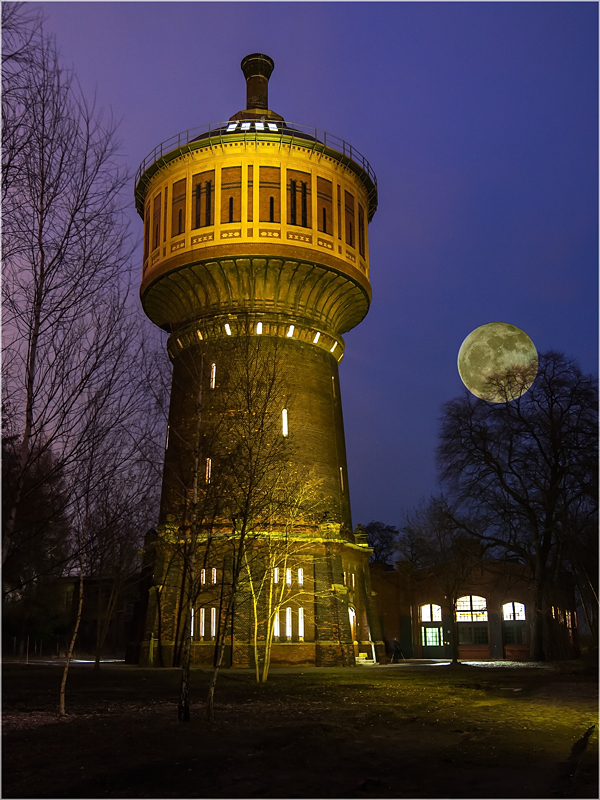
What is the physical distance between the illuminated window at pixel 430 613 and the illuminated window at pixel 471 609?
1.30 meters

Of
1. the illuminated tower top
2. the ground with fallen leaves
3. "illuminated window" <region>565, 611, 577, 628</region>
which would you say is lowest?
the ground with fallen leaves

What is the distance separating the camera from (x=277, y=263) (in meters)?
31.8

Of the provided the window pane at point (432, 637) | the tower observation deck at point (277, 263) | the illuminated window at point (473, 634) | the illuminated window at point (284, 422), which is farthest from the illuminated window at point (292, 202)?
the window pane at point (432, 637)

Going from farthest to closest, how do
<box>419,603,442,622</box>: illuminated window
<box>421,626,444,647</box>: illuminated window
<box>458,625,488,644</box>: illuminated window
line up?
<box>419,603,442,622</box>: illuminated window
<box>421,626,444,647</box>: illuminated window
<box>458,625,488,644</box>: illuminated window

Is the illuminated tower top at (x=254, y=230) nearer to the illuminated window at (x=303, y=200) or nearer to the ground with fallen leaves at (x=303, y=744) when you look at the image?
the illuminated window at (x=303, y=200)

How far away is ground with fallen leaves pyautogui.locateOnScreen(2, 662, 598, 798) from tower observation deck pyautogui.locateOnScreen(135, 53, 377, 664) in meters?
13.7

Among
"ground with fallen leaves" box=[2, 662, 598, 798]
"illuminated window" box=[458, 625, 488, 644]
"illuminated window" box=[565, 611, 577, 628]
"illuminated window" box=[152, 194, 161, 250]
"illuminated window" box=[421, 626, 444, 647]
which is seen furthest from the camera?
"illuminated window" box=[421, 626, 444, 647]

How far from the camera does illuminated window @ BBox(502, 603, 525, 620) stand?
4869 cm

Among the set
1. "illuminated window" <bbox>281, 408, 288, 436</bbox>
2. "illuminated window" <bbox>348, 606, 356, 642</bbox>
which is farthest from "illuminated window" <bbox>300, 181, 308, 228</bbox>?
"illuminated window" <bbox>348, 606, 356, 642</bbox>

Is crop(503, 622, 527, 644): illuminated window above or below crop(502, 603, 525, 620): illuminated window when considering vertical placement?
below

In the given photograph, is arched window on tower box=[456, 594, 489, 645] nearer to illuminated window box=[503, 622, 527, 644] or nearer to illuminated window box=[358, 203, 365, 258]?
illuminated window box=[503, 622, 527, 644]

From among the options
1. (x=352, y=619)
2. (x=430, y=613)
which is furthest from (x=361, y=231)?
(x=430, y=613)

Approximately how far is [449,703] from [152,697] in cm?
658

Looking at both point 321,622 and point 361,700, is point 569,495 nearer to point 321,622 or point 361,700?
point 321,622
